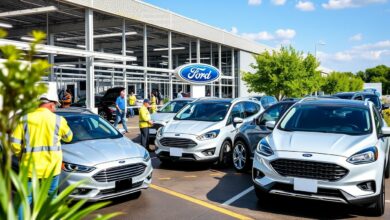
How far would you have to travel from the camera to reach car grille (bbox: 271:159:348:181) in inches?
217

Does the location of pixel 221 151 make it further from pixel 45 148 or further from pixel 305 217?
pixel 45 148

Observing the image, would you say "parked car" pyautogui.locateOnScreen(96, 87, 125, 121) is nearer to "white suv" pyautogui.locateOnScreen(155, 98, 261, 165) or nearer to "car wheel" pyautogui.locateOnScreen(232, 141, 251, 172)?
"white suv" pyautogui.locateOnScreen(155, 98, 261, 165)

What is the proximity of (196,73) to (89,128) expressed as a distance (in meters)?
15.8

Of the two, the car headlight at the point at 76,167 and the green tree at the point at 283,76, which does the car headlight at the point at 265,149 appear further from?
the green tree at the point at 283,76

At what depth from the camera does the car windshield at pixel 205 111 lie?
33.6 ft

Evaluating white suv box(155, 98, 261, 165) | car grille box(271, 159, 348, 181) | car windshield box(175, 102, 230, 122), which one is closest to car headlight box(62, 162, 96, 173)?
car grille box(271, 159, 348, 181)

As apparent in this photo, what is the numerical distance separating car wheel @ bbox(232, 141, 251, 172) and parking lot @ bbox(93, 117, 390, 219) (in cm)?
69

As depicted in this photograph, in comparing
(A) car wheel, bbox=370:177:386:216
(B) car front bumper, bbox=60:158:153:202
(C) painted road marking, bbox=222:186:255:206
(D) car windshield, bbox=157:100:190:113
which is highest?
(D) car windshield, bbox=157:100:190:113

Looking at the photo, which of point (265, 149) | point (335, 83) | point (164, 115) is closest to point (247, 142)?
point (265, 149)

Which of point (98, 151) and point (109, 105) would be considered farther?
point (109, 105)

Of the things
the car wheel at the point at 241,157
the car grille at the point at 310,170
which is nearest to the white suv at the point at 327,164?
the car grille at the point at 310,170

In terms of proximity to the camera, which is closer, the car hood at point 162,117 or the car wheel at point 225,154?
the car wheel at point 225,154

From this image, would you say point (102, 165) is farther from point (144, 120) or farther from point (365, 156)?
point (144, 120)

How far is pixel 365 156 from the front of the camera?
18.6 ft
